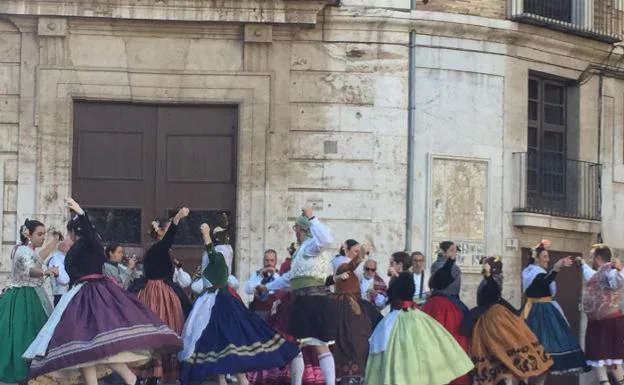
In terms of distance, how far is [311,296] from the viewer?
18.7m

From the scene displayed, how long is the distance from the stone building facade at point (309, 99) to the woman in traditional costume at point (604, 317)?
4250mm

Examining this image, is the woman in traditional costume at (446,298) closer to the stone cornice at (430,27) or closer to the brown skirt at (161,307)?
the brown skirt at (161,307)

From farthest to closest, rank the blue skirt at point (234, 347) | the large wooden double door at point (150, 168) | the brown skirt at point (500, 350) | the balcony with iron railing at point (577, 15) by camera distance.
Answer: the balcony with iron railing at point (577, 15) < the large wooden double door at point (150, 168) < the brown skirt at point (500, 350) < the blue skirt at point (234, 347)

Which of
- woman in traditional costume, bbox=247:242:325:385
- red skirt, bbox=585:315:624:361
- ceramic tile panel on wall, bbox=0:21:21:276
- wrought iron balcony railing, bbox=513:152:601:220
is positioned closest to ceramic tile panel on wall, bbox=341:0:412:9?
wrought iron balcony railing, bbox=513:152:601:220

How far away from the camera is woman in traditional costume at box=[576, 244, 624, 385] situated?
69.3 ft

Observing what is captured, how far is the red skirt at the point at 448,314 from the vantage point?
1916cm

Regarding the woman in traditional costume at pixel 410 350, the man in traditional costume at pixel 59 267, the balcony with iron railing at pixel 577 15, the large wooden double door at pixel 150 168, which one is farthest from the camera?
the balcony with iron railing at pixel 577 15

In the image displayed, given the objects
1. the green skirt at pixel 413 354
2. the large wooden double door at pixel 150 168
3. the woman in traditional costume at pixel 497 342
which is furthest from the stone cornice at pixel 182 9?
the green skirt at pixel 413 354

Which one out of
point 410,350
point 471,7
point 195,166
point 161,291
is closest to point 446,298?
point 410,350

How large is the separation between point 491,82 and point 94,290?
10483mm

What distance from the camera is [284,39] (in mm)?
25203

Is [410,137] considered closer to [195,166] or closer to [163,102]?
[195,166]

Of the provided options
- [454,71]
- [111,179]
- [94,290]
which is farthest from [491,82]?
[94,290]

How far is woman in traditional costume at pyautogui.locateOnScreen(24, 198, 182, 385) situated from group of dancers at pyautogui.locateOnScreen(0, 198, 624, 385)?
1 centimetres
